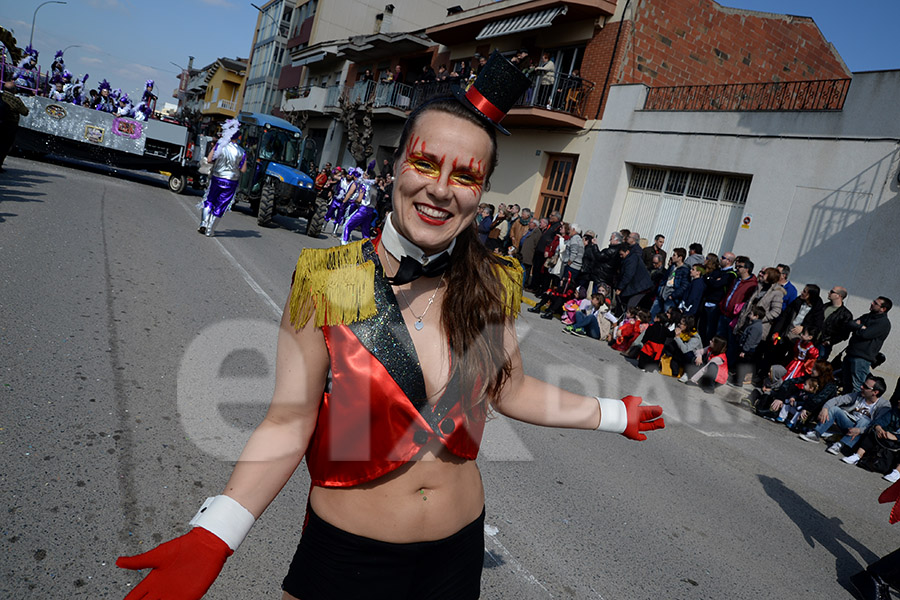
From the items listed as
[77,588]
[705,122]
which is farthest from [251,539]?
[705,122]

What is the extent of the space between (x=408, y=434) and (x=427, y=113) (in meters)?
0.80

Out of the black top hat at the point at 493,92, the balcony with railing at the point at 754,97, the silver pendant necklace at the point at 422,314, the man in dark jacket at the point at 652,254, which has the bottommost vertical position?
the silver pendant necklace at the point at 422,314

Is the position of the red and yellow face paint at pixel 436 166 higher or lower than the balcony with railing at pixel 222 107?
lower

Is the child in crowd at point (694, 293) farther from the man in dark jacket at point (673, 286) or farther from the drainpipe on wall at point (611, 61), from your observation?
the drainpipe on wall at point (611, 61)

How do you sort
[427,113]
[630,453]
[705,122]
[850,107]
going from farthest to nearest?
[705,122], [850,107], [630,453], [427,113]

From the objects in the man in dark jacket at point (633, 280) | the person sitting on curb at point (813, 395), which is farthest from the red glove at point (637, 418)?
the man in dark jacket at point (633, 280)

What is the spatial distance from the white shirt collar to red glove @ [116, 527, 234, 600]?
2.49 feet

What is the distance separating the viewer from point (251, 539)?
3.12 metres

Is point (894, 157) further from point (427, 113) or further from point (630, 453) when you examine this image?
point (427, 113)

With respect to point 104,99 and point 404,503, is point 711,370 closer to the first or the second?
point 404,503

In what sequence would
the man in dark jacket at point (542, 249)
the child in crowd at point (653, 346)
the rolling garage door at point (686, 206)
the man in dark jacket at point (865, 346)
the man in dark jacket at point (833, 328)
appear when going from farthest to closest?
the man in dark jacket at point (542, 249) < the rolling garage door at point (686, 206) < the child in crowd at point (653, 346) < the man in dark jacket at point (833, 328) < the man in dark jacket at point (865, 346)

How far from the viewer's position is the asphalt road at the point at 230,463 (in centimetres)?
303

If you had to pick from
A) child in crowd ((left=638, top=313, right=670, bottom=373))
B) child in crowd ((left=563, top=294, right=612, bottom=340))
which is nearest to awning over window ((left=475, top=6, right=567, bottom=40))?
child in crowd ((left=563, top=294, right=612, bottom=340))

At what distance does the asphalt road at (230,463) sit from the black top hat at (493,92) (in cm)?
189
